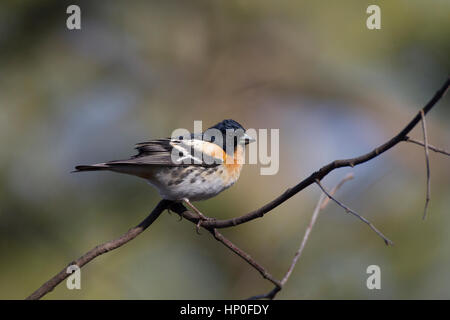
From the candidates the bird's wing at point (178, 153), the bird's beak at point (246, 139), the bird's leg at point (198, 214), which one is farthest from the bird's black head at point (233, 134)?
the bird's leg at point (198, 214)

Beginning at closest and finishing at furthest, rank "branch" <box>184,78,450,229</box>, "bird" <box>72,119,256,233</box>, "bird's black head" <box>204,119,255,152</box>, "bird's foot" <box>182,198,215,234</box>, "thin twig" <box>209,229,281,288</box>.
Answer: "branch" <box>184,78,450,229</box>, "thin twig" <box>209,229,281,288</box>, "bird's foot" <box>182,198,215,234</box>, "bird" <box>72,119,256,233</box>, "bird's black head" <box>204,119,255,152</box>

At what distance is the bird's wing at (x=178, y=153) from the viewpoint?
3.45 m

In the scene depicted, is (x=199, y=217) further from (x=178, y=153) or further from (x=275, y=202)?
(x=275, y=202)

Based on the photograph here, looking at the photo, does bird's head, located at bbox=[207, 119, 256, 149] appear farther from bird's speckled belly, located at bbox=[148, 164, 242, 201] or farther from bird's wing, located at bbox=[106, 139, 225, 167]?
bird's speckled belly, located at bbox=[148, 164, 242, 201]

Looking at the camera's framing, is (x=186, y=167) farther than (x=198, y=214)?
Yes

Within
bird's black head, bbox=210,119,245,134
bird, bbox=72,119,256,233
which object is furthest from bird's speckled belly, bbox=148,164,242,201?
bird's black head, bbox=210,119,245,134

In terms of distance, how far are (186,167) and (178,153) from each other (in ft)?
0.40

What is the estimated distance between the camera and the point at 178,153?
3.54m

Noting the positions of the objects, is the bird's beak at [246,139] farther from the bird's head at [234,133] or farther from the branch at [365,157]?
the branch at [365,157]

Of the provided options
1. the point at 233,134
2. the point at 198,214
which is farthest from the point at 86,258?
the point at 233,134

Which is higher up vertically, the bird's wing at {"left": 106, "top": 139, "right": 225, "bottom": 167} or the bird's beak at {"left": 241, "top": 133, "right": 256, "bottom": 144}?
the bird's beak at {"left": 241, "top": 133, "right": 256, "bottom": 144}

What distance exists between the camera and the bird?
3.41 m

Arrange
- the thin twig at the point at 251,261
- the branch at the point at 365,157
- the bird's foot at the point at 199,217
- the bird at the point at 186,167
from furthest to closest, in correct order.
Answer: the bird at the point at 186,167
the bird's foot at the point at 199,217
the thin twig at the point at 251,261
the branch at the point at 365,157

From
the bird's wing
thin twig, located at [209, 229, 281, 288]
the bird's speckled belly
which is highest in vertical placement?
the bird's wing
